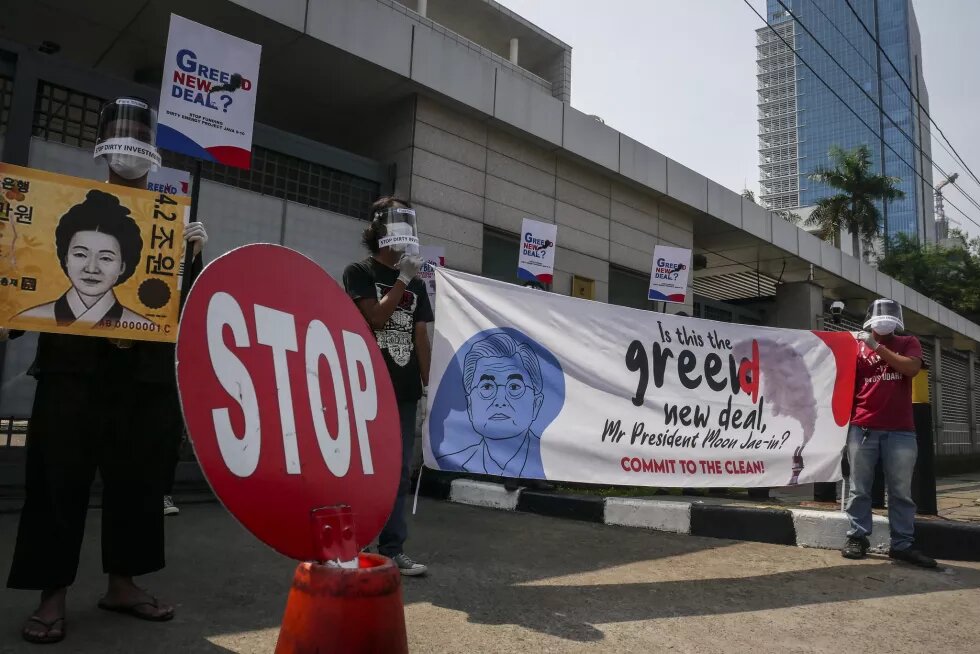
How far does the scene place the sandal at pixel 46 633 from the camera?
2.13 m

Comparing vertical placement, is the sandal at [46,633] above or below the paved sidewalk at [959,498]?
above

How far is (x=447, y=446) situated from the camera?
12.2ft

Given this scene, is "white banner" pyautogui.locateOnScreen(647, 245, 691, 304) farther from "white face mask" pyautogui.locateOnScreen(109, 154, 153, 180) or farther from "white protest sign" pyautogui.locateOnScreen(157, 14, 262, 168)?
"white face mask" pyautogui.locateOnScreen(109, 154, 153, 180)

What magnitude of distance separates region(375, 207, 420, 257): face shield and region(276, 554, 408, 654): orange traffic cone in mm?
1956

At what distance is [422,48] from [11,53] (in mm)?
4186

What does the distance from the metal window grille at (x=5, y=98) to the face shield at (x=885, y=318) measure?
6977 mm

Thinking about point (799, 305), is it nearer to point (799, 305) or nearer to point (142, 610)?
point (799, 305)

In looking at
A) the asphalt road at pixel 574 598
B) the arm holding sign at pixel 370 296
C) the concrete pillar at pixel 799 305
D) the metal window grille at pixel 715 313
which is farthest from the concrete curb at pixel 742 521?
the concrete pillar at pixel 799 305

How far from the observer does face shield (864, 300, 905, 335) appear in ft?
14.7

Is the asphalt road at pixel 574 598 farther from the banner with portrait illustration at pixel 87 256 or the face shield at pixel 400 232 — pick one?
the face shield at pixel 400 232

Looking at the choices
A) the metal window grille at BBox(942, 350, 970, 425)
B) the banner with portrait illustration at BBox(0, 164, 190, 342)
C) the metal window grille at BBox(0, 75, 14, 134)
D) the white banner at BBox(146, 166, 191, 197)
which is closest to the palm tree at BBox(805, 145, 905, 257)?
the metal window grille at BBox(942, 350, 970, 425)

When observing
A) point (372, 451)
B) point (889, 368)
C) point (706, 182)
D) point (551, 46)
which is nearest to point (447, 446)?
point (372, 451)

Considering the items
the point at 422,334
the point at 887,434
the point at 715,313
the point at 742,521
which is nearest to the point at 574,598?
the point at 422,334

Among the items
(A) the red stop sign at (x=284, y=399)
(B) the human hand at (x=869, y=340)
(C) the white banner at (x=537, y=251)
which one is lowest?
(A) the red stop sign at (x=284, y=399)
